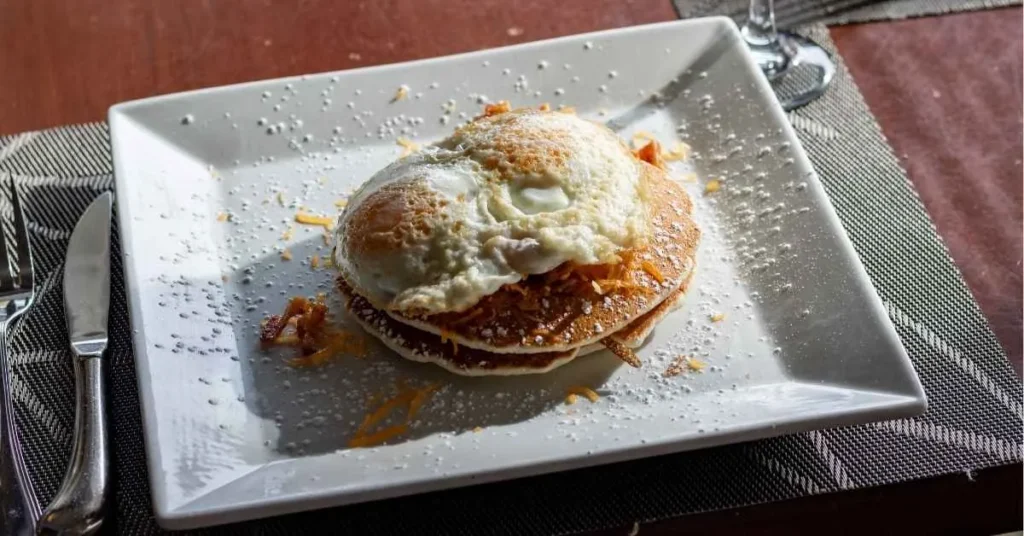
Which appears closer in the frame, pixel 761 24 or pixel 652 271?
pixel 652 271

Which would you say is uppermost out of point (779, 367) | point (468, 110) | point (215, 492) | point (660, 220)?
point (468, 110)

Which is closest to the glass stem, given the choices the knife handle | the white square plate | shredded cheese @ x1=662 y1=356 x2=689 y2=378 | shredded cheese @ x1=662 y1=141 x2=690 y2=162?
the white square plate

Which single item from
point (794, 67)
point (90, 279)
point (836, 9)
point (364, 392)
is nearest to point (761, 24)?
point (794, 67)

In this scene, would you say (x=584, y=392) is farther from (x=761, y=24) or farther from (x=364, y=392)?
(x=761, y=24)

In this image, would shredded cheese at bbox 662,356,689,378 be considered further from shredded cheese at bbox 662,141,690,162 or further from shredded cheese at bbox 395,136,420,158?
shredded cheese at bbox 395,136,420,158

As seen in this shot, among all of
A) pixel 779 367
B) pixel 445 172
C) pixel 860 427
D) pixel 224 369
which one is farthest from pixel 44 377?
pixel 860 427

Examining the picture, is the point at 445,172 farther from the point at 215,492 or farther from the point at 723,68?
the point at 723,68

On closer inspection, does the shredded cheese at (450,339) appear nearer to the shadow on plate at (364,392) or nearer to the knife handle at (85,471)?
the shadow on plate at (364,392)
